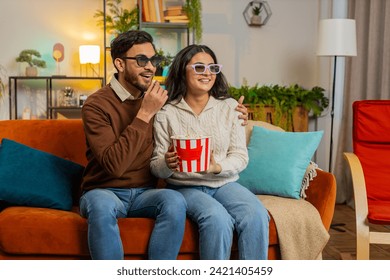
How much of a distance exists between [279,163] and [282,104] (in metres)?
2.48

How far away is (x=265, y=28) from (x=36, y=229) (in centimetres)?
394

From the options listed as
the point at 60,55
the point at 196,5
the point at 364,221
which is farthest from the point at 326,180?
the point at 60,55

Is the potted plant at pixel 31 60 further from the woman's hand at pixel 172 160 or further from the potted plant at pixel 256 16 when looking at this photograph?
the woman's hand at pixel 172 160

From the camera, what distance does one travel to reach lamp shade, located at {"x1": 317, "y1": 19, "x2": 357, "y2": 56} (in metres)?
4.77

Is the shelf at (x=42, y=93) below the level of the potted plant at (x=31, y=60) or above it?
below

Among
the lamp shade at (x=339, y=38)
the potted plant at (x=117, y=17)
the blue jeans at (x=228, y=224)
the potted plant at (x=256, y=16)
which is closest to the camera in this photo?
the blue jeans at (x=228, y=224)

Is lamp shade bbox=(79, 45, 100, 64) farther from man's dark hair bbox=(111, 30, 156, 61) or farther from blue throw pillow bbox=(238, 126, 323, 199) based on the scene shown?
man's dark hair bbox=(111, 30, 156, 61)

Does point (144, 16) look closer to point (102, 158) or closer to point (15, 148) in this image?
point (15, 148)

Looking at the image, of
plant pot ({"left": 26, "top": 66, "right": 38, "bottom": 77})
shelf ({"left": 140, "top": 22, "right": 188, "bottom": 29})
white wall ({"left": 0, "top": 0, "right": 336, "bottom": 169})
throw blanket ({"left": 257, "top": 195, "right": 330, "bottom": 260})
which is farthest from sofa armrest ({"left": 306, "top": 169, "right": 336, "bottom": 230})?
plant pot ({"left": 26, "top": 66, "right": 38, "bottom": 77})

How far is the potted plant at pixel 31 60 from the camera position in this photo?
5926mm

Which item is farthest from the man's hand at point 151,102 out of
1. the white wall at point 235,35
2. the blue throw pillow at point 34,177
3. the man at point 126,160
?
the white wall at point 235,35

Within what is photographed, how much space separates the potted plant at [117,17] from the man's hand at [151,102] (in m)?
3.76

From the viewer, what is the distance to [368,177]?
3293 millimetres

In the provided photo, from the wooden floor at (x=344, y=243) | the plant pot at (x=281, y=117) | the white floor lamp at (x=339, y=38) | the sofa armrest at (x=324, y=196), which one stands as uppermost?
the white floor lamp at (x=339, y=38)
